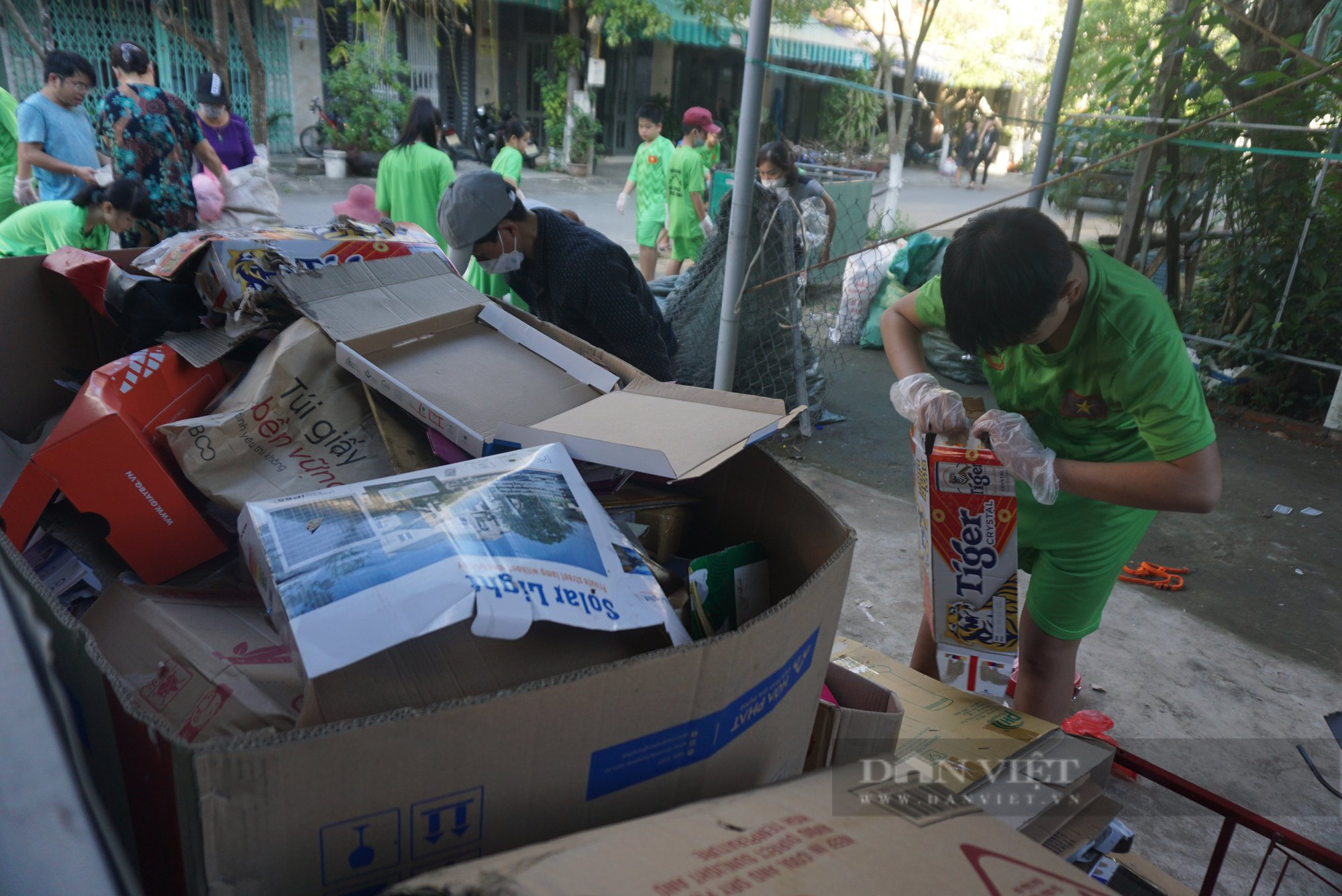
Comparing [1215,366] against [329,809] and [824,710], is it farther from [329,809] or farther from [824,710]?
[329,809]

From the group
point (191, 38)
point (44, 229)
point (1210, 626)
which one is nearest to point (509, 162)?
point (191, 38)

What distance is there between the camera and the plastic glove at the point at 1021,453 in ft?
5.49

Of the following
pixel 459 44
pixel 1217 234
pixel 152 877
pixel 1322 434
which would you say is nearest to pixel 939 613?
pixel 152 877

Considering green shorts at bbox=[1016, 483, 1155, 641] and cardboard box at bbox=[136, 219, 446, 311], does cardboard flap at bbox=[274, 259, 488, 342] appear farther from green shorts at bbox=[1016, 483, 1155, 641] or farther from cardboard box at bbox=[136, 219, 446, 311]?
green shorts at bbox=[1016, 483, 1155, 641]

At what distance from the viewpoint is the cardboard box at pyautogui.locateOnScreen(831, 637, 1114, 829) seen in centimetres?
118

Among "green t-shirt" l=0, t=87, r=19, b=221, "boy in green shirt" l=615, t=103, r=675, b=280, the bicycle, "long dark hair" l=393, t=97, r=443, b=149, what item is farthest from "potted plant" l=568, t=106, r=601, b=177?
"green t-shirt" l=0, t=87, r=19, b=221

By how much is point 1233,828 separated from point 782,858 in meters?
0.94

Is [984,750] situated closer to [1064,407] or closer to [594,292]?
[1064,407]

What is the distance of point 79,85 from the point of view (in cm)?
418

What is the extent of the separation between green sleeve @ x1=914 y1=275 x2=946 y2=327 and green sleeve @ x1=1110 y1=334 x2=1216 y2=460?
0.53 m

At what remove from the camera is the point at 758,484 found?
1209mm

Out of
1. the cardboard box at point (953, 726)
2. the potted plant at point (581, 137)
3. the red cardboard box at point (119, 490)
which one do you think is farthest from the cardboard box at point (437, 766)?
the potted plant at point (581, 137)

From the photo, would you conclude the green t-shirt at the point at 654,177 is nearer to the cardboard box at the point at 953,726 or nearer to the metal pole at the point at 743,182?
the metal pole at the point at 743,182

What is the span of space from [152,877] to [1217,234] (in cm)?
643
